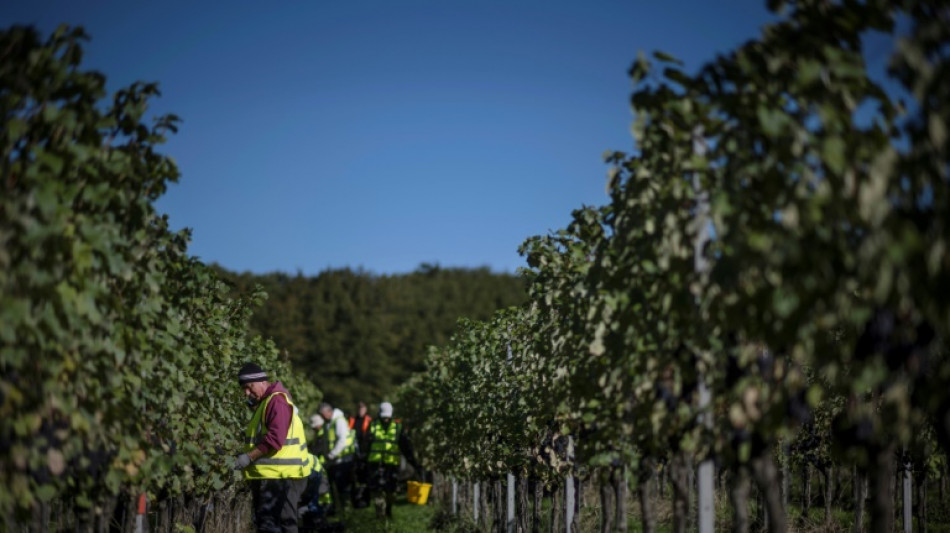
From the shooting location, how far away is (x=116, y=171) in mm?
4129

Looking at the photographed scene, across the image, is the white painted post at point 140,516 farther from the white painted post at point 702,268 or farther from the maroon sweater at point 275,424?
the white painted post at point 702,268

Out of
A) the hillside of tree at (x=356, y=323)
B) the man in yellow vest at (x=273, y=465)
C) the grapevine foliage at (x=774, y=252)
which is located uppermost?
the hillside of tree at (x=356, y=323)

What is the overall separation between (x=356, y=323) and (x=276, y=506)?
43.3m

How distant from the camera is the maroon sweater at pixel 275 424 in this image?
770cm

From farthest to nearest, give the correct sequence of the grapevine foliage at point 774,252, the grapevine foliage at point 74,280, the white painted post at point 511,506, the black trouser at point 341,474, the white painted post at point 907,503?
the black trouser at point 341,474
the white painted post at point 511,506
the white painted post at point 907,503
the grapevine foliage at point 74,280
the grapevine foliage at point 774,252

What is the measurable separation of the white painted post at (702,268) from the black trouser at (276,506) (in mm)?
4496

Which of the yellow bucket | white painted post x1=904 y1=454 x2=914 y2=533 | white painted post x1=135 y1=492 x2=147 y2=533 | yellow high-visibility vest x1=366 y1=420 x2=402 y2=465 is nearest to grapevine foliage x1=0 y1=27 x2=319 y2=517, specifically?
white painted post x1=135 y1=492 x2=147 y2=533

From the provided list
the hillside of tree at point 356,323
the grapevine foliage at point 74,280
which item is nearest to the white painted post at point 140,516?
the grapevine foliage at point 74,280

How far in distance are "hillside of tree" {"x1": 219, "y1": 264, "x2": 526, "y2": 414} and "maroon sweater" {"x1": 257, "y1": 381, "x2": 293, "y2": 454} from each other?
121 ft

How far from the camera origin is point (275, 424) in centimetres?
769

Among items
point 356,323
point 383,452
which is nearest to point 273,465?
point 383,452

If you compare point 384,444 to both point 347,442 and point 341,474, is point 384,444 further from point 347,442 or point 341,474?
point 341,474

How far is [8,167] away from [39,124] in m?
0.28

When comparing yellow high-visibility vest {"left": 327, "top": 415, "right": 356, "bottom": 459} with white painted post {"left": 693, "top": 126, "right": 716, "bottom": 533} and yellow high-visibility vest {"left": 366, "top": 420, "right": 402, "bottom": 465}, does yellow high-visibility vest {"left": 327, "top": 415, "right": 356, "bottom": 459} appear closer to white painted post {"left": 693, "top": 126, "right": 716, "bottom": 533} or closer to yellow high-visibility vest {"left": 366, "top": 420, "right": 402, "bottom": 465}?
yellow high-visibility vest {"left": 366, "top": 420, "right": 402, "bottom": 465}
